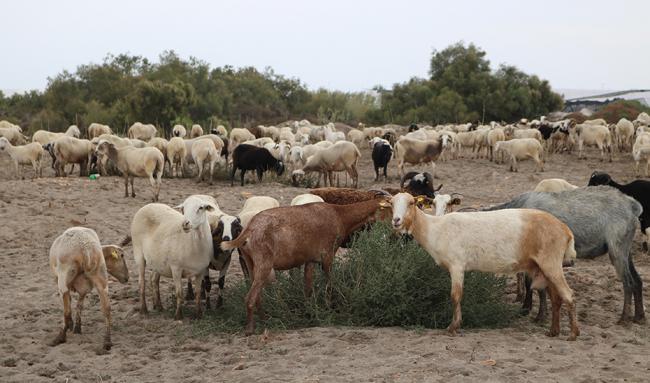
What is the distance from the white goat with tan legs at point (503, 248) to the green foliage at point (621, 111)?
3367 centimetres

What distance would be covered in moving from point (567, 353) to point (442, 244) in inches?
63.4

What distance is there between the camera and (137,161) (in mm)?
16641

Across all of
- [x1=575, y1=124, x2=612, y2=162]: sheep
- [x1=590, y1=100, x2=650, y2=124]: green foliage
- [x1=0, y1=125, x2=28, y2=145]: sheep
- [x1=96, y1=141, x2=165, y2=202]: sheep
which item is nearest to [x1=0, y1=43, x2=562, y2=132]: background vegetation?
[x1=590, y1=100, x2=650, y2=124]: green foliage

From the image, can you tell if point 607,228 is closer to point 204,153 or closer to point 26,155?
point 204,153

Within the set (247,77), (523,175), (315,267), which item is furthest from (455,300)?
(247,77)

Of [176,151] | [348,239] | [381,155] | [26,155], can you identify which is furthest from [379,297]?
[26,155]

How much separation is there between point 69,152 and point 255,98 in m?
33.3

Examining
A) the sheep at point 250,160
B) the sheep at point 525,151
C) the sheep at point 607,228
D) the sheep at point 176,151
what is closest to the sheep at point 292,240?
the sheep at point 607,228

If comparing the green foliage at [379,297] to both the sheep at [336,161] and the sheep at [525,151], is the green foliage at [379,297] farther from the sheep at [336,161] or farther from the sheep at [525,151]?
the sheep at [525,151]

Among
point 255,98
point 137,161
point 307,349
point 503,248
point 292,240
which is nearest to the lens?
point 307,349

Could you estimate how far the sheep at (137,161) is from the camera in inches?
651

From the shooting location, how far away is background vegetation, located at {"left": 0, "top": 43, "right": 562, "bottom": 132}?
136 ft

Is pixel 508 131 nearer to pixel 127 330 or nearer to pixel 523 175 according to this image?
pixel 523 175

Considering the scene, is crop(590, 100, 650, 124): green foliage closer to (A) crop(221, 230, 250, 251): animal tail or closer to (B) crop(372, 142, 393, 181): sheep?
(B) crop(372, 142, 393, 181): sheep
